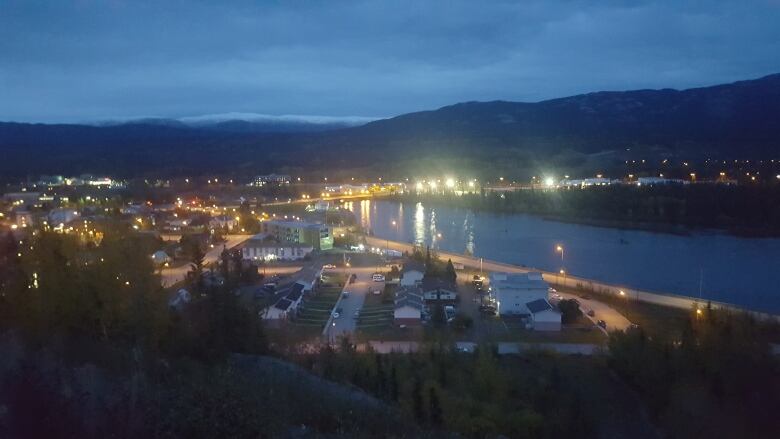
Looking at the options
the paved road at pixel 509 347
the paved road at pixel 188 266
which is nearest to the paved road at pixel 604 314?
the paved road at pixel 509 347

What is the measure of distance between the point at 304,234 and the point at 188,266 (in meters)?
1.91

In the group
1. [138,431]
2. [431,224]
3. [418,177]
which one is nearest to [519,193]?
[431,224]

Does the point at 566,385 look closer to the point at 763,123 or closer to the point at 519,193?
the point at 519,193

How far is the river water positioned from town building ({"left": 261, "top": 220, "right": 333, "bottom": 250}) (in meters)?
1.41

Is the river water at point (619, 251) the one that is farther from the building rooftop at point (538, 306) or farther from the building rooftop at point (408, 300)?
the building rooftop at point (408, 300)

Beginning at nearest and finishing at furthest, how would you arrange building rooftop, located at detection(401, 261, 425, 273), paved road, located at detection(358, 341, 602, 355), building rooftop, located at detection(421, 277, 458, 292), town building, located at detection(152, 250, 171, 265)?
Answer: paved road, located at detection(358, 341, 602, 355) < building rooftop, located at detection(421, 277, 458, 292) < building rooftop, located at detection(401, 261, 425, 273) < town building, located at detection(152, 250, 171, 265)

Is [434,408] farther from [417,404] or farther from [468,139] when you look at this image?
[468,139]

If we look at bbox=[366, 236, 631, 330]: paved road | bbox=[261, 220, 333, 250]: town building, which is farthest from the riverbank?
bbox=[261, 220, 333, 250]: town building

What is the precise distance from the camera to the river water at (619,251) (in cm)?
623

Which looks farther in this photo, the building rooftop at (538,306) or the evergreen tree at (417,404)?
the building rooftop at (538,306)

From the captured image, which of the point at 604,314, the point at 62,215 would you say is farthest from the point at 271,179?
the point at 604,314

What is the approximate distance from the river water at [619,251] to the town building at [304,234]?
1408 millimetres

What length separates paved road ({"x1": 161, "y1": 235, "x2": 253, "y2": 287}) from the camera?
5828mm

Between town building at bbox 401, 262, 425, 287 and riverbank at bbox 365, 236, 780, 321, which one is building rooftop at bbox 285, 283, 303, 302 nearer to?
town building at bbox 401, 262, 425, 287
